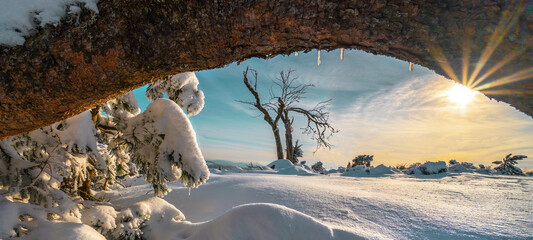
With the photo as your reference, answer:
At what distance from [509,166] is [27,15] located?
11.0m

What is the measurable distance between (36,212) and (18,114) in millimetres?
1199

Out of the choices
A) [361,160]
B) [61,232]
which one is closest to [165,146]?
[61,232]

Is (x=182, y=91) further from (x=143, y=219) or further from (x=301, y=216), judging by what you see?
(x=301, y=216)

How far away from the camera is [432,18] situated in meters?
1.03

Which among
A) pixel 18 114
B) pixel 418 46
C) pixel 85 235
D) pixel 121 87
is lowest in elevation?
pixel 85 235

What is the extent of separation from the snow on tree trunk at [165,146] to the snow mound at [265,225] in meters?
0.73

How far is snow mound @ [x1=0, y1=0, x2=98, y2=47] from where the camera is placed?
4.29 ft

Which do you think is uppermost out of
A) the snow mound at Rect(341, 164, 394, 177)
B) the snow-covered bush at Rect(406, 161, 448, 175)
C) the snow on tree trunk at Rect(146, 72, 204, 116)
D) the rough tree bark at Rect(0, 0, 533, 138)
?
the snow on tree trunk at Rect(146, 72, 204, 116)

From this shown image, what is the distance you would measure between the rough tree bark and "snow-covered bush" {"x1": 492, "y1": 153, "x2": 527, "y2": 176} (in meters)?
8.99

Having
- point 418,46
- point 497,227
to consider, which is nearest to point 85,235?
point 418,46

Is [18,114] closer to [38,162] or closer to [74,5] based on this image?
[74,5]

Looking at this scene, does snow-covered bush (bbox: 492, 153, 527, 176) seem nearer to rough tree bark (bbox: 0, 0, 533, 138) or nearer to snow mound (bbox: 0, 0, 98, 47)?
rough tree bark (bbox: 0, 0, 533, 138)

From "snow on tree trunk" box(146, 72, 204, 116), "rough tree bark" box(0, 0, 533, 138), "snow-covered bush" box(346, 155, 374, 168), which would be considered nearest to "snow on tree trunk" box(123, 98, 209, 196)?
"rough tree bark" box(0, 0, 533, 138)

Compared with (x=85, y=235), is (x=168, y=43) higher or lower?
higher
